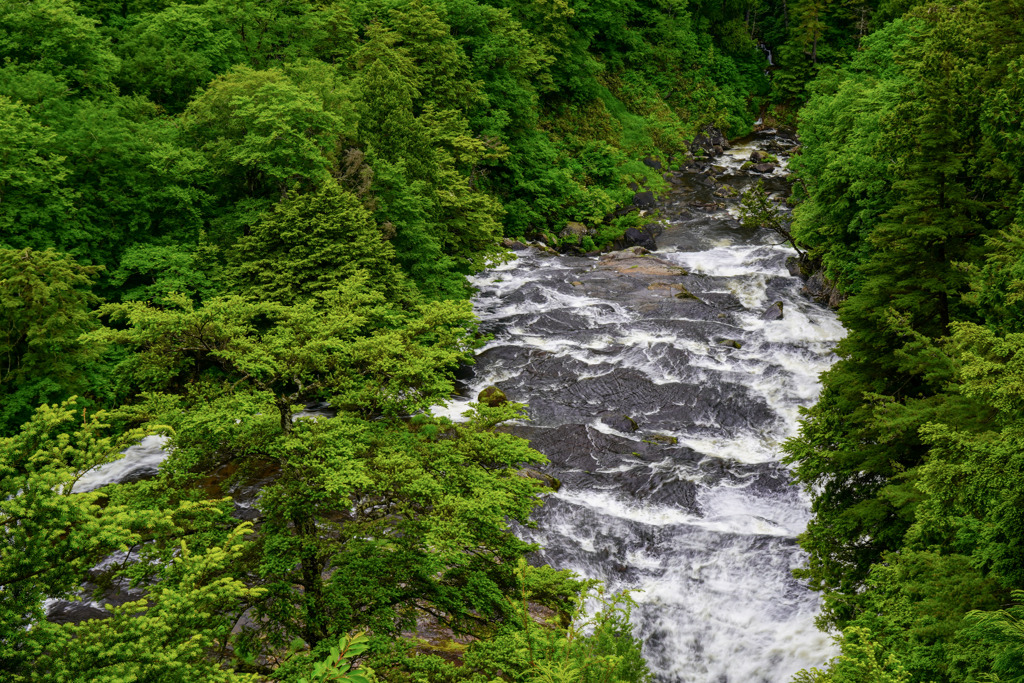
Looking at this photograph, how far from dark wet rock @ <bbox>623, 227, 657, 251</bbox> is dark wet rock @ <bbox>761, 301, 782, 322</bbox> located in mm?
10821

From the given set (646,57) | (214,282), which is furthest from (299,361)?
(646,57)

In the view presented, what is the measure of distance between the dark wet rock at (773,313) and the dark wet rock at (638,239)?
10821 millimetres

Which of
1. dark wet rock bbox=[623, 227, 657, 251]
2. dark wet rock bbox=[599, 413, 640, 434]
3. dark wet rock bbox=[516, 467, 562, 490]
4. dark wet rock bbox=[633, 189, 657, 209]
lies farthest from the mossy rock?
dark wet rock bbox=[633, 189, 657, 209]

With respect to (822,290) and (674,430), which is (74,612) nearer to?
(674,430)

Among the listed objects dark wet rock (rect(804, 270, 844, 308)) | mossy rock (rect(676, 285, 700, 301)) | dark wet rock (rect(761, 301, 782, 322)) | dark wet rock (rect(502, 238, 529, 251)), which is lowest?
dark wet rock (rect(502, 238, 529, 251))

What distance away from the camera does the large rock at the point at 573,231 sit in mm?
39812

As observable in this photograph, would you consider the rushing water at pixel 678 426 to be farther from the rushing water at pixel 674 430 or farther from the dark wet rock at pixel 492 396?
the dark wet rock at pixel 492 396

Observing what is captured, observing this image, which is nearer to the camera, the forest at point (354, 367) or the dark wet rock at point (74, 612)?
the forest at point (354, 367)

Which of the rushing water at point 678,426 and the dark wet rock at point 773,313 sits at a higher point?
the dark wet rock at point 773,313

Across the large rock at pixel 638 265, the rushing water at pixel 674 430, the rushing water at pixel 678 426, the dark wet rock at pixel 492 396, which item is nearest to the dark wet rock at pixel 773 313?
the rushing water at pixel 678 426

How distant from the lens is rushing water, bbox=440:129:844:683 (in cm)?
1591

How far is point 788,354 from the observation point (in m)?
26.0

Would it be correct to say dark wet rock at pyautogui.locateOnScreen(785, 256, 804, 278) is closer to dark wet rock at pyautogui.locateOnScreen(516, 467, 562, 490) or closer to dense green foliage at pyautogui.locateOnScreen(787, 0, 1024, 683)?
dense green foliage at pyautogui.locateOnScreen(787, 0, 1024, 683)

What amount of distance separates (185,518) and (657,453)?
1410cm
